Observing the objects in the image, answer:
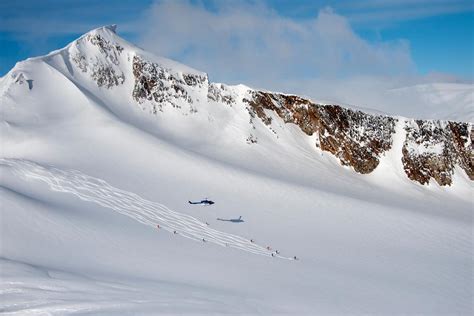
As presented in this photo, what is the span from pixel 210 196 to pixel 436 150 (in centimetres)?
3014

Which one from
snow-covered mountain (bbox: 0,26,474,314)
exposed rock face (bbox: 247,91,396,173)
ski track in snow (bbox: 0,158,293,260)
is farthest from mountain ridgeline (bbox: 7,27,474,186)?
ski track in snow (bbox: 0,158,293,260)

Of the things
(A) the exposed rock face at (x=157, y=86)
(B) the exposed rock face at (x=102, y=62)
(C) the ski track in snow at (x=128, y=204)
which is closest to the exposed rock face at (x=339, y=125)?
(A) the exposed rock face at (x=157, y=86)

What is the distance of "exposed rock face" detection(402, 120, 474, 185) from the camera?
45219 millimetres

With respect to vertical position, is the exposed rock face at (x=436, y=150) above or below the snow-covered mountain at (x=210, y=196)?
above

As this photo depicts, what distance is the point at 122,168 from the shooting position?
2962 cm

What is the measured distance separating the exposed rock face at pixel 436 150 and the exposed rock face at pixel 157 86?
2401 centimetres

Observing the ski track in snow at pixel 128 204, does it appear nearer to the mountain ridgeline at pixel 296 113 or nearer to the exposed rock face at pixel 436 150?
the mountain ridgeline at pixel 296 113

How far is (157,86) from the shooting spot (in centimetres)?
4422

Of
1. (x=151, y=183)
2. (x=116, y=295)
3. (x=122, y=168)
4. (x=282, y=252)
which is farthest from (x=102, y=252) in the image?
(x=122, y=168)

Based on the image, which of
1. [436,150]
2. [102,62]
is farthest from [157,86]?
[436,150]

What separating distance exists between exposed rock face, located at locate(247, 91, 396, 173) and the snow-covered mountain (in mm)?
151

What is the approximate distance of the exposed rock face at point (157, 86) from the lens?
4369 cm

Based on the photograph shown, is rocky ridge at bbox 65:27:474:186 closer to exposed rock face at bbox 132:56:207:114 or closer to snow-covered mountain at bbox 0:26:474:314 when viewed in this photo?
exposed rock face at bbox 132:56:207:114

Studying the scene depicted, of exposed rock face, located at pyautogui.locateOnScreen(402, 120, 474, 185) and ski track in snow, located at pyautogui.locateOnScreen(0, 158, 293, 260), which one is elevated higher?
exposed rock face, located at pyautogui.locateOnScreen(402, 120, 474, 185)
